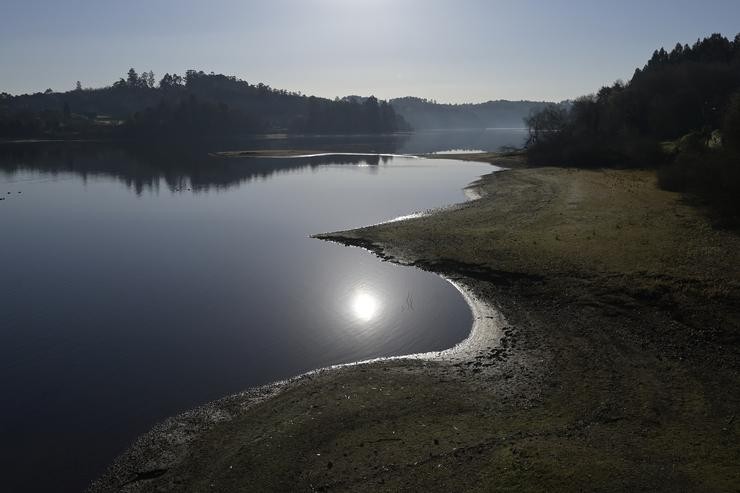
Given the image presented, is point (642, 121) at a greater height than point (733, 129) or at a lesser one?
greater

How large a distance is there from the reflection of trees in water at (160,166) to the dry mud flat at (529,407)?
5437 cm

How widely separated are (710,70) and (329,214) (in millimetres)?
73453

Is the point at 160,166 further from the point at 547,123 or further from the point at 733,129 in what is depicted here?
the point at 733,129

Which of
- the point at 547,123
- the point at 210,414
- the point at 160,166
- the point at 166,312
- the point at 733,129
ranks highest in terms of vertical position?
the point at 547,123

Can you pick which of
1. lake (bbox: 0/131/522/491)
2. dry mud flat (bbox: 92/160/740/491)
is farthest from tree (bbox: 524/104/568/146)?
dry mud flat (bbox: 92/160/740/491)

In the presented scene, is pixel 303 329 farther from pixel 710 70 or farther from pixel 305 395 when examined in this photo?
pixel 710 70

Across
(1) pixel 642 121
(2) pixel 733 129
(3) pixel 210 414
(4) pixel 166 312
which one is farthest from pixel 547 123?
(3) pixel 210 414

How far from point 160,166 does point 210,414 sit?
295 ft

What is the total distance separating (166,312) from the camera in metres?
24.2

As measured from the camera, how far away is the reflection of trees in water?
75375 mm

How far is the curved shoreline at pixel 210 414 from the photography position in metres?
13.2

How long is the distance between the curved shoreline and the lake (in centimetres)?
52

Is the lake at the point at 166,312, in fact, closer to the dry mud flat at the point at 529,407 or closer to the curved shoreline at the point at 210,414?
the curved shoreline at the point at 210,414

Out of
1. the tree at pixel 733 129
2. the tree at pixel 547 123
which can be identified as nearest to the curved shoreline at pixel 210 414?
the tree at pixel 733 129
